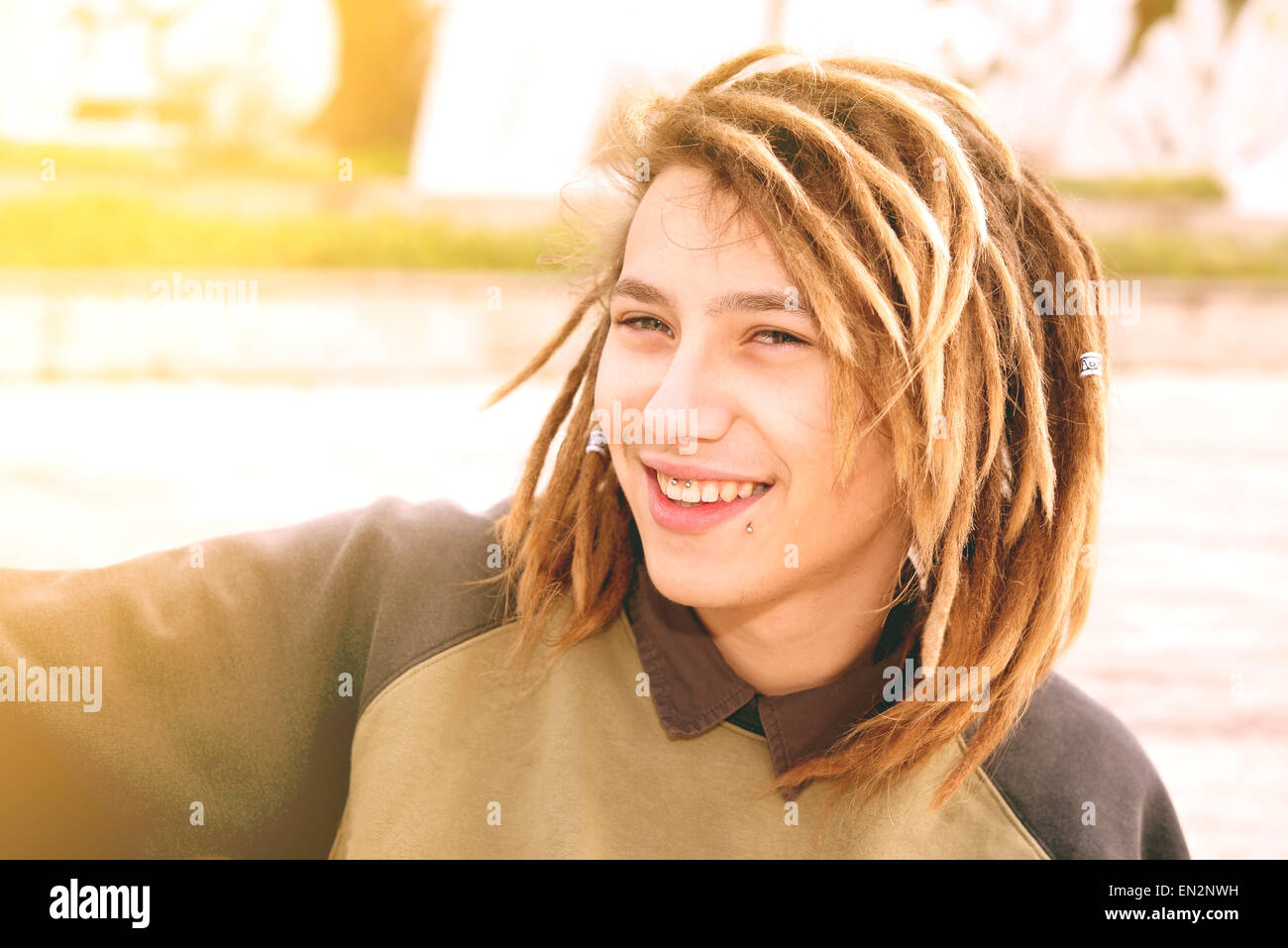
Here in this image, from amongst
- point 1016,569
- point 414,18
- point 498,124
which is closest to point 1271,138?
point 498,124

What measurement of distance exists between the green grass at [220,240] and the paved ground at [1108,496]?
5.59 feet

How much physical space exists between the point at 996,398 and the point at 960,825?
22.0 inches

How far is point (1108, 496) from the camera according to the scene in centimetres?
837

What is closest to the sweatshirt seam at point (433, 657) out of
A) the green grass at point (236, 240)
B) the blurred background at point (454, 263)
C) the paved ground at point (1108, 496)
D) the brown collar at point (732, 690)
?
the brown collar at point (732, 690)

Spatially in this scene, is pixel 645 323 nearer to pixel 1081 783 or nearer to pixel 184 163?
pixel 1081 783

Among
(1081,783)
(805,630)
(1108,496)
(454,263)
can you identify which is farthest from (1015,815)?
(454,263)

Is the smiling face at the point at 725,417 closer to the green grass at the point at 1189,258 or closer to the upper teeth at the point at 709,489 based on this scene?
the upper teeth at the point at 709,489

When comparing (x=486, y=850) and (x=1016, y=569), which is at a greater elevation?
(x=1016, y=569)

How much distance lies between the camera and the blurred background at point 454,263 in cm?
692

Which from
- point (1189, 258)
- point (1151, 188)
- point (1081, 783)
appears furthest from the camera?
point (1151, 188)

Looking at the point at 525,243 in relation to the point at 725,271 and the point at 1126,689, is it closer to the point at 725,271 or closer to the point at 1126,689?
the point at 1126,689

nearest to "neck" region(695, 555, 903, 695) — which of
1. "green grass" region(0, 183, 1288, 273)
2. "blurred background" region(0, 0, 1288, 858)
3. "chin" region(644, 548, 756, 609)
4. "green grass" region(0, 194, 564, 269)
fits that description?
"chin" region(644, 548, 756, 609)

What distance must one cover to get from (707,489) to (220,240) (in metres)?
12.2

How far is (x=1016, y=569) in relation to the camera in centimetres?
198
